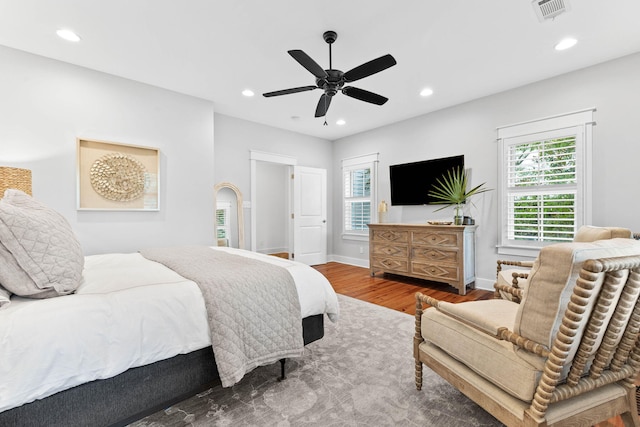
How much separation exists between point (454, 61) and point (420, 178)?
198 centimetres

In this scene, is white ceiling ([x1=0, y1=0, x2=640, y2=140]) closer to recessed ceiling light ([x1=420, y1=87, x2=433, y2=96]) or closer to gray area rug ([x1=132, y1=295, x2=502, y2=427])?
recessed ceiling light ([x1=420, y1=87, x2=433, y2=96])

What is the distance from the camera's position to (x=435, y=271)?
405 cm

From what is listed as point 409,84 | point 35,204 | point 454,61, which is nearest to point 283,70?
point 409,84

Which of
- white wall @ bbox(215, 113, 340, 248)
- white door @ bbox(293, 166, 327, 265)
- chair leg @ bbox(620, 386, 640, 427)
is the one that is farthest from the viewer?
white door @ bbox(293, 166, 327, 265)

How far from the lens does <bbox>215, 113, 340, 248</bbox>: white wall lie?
15.3 feet

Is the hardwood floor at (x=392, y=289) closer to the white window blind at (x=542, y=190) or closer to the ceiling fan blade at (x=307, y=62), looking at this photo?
the white window blind at (x=542, y=190)

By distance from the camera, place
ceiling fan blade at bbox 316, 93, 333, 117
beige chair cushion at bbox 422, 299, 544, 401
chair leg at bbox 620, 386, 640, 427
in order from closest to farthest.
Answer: beige chair cushion at bbox 422, 299, 544, 401 → chair leg at bbox 620, 386, 640, 427 → ceiling fan blade at bbox 316, 93, 333, 117

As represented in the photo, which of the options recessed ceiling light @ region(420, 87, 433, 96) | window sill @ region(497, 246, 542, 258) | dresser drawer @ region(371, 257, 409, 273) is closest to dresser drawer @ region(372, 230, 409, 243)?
dresser drawer @ region(371, 257, 409, 273)

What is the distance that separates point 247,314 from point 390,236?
348 cm

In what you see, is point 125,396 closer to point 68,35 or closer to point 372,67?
point 372,67

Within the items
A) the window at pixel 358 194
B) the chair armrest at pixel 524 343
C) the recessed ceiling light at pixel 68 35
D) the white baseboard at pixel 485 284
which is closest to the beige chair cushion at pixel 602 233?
the chair armrest at pixel 524 343

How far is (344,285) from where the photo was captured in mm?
4305

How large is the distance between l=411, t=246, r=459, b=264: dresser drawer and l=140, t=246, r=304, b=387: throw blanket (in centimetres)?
289

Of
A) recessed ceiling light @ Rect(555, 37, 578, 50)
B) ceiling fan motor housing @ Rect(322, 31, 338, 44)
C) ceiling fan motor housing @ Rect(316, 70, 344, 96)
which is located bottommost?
ceiling fan motor housing @ Rect(316, 70, 344, 96)
